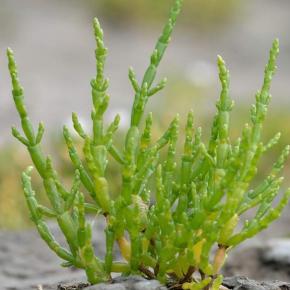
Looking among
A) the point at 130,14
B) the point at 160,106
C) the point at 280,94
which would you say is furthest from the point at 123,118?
the point at 130,14

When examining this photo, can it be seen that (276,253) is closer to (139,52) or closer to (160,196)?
(160,196)

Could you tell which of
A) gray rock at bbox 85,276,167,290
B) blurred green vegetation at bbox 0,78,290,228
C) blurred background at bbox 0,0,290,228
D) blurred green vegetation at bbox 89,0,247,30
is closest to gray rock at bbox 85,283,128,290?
gray rock at bbox 85,276,167,290

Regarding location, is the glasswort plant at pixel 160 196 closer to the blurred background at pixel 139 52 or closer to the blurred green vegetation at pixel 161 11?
the blurred background at pixel 139 52

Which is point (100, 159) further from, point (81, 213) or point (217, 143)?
point (217, 143)

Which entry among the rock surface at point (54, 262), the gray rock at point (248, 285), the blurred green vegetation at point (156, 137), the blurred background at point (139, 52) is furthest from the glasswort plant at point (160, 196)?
the blurred background at point (139, 52)

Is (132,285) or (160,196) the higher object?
(160,196)

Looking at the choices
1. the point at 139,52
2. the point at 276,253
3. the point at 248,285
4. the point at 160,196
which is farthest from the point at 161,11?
the point at 160,196

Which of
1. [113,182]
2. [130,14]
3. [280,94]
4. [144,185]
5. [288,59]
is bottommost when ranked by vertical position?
[144,185]
